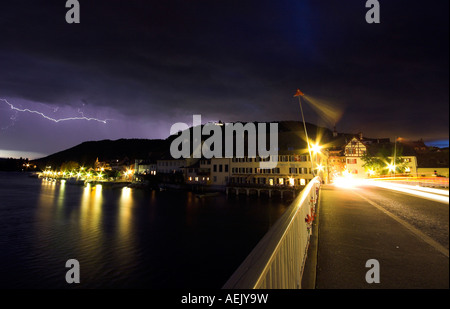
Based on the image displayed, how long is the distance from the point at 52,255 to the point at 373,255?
30454mm

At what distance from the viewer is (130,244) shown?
93.5 ft

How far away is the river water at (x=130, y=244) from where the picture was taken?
19797mm

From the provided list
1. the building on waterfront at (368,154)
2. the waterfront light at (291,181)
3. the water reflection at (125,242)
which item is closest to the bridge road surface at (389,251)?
the water reflection at (125,242)

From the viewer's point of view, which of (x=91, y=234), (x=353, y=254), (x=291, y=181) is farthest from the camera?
(x=291, y=181)

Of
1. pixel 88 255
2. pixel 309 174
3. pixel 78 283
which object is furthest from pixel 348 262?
pixel 309 174

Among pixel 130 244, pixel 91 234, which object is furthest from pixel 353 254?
pixel 91 234

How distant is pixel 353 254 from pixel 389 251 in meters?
0.61

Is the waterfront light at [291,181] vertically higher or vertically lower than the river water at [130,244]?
higher

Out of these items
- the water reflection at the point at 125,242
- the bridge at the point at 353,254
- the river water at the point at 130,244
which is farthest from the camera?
the water reflection at the point at 125,242

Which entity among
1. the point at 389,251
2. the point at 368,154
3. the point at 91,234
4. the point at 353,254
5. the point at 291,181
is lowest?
the point at 91,234

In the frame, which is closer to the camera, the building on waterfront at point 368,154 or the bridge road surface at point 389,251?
the bridge road surface at point 389,251

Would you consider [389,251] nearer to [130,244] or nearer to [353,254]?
[353,254]

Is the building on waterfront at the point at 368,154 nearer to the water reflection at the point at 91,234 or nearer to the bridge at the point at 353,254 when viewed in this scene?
the bridge at the point at 353,254

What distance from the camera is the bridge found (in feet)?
6.82
